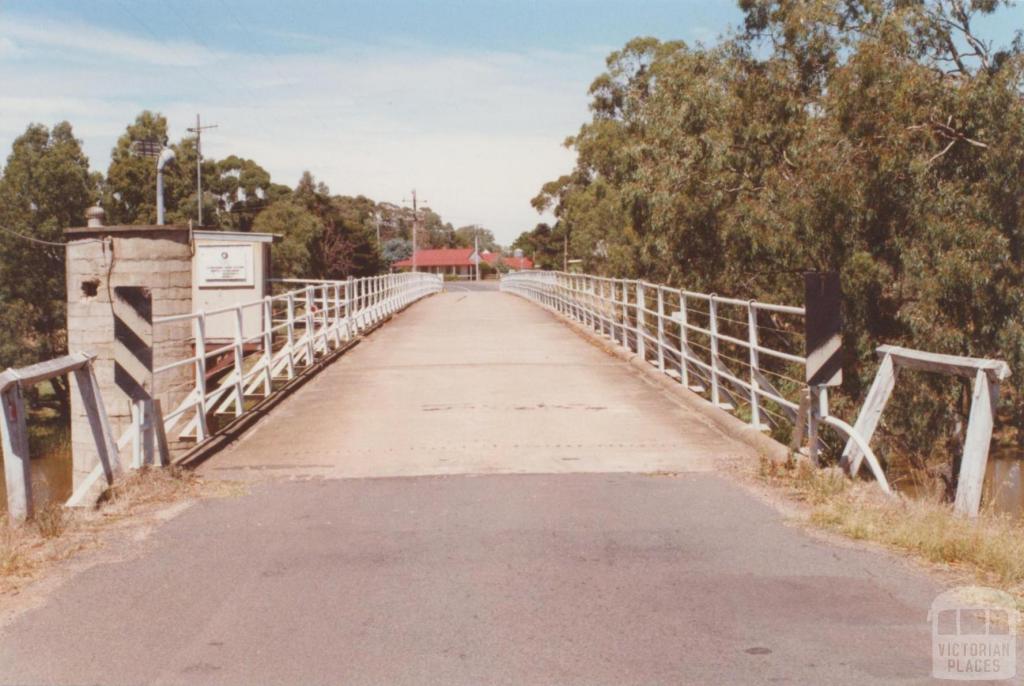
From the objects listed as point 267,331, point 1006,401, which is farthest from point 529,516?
point 1006,401

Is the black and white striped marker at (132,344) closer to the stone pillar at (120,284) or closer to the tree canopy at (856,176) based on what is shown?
the stone pillar at (120,284)

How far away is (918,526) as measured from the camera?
19.9 feet

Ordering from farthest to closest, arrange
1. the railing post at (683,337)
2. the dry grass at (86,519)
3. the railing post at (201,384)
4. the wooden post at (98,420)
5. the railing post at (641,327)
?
the railing post at (641,327) → the railing post at (683,337) → the railing post at (201,384) → the wooden post at (98,420) → the dry grass at (86,519)

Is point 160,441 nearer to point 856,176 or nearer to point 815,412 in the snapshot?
point 815,412

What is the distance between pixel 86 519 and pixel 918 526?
5235mm

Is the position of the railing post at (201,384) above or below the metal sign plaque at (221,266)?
below

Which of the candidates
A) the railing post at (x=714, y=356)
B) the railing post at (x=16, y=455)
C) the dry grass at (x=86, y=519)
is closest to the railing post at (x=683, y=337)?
the railing post at (x=714, y=356)

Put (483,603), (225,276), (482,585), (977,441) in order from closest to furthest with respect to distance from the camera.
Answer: (483,603) < (482,585) < (977,441) < (225,276)

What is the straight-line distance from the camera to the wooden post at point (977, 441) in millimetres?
6215

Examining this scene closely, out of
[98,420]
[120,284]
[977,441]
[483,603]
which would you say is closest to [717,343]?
[977,441]

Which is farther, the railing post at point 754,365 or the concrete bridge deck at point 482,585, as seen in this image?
the railing post at point 754,365

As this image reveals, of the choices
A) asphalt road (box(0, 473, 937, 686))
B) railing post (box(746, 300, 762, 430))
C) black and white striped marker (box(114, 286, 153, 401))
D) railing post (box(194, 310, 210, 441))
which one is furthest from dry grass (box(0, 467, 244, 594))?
railing post (box(746, 300, 762, 430))

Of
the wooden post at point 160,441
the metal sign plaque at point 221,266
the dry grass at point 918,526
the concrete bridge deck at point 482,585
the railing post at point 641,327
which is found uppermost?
the metal sign plaque at point 221,266

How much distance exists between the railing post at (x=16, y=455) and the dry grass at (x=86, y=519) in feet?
0.34
